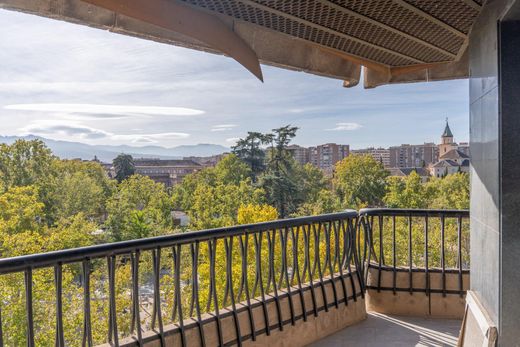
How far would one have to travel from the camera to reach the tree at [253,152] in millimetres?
42000

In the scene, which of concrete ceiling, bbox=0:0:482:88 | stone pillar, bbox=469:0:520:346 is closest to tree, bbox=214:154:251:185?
concrete ceiling, bbox=0:0:482:88

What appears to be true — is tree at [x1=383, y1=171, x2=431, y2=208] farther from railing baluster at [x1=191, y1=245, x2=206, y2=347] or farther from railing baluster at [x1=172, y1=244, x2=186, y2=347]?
railing baluster at [x1=172, y1=244, x2=186, y2=347]

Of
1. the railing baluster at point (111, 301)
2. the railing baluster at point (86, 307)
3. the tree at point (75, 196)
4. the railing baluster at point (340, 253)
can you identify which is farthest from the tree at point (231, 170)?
the railing baluster at point (86, 307)

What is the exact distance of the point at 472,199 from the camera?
2611 millimetres

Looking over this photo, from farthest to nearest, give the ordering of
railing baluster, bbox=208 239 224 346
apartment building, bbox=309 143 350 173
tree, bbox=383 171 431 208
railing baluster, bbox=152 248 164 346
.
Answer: apartment building, bbox=309 143 350 173 → tree, bbox=383 171 431 208 → railing baluster, bbox=208 239 224 346 → railing baluster, bbox=152 248 164 346

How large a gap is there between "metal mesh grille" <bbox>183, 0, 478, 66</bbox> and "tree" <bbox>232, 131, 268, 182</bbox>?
38492 mm

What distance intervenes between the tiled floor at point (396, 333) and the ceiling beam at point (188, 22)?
2364mm

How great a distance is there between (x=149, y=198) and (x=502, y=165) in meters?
35.5

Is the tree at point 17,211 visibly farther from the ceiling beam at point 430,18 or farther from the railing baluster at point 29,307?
the ceiling beam at point 430,18

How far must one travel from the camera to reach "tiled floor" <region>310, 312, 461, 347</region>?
3422 mm

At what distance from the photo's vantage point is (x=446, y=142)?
→ 2729 inches

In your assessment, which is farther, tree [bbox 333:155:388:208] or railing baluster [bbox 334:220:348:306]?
tree [bbox 333:155:388:208]

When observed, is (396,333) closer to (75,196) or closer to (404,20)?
(404,20)

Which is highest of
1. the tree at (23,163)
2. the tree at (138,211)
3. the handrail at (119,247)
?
the tree at (23,163)
